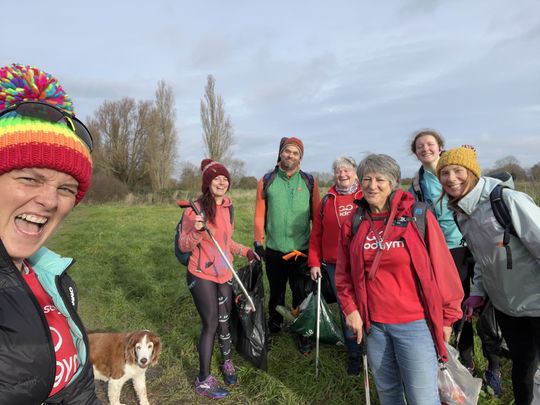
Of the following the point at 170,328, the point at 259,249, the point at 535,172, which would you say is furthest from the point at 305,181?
the point at 535,172

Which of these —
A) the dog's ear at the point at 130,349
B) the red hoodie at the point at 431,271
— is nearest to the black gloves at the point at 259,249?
the dog's ear at the point at 130,349

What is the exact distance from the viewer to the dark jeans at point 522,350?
2.56m

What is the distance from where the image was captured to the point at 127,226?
1266 cm

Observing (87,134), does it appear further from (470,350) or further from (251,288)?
(470,350)

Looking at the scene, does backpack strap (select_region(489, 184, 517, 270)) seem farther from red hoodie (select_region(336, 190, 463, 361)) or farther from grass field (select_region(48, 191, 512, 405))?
grass field (select_region(48, 191, 512, 405))

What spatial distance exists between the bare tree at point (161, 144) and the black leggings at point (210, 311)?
28388 mm

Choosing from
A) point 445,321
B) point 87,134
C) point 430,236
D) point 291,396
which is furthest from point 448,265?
point 87,134

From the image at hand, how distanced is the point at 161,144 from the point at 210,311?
29.9 metres

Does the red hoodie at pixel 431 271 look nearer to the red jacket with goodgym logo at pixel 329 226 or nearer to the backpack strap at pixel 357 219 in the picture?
the backpack strap at pixel 357 219

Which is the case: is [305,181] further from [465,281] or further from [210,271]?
[465,281]

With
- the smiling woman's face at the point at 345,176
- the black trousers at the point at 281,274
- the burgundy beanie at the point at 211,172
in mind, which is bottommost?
the black trousers at the point at 281,274

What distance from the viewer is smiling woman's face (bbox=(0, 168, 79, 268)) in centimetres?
112

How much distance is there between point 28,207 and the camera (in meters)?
1.14

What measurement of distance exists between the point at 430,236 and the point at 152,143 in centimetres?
3134
